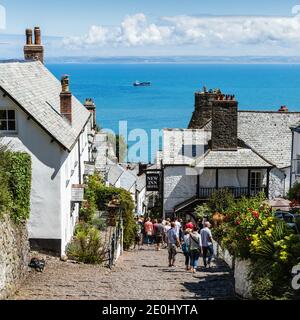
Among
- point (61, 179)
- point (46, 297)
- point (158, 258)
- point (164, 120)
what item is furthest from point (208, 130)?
point (164, 120)

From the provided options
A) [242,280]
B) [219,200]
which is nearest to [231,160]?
[219,200]

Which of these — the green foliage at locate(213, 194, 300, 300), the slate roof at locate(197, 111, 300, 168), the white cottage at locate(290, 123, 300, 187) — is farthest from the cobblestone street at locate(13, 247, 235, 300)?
the slate roof at locate(197, 111, 300, 168)

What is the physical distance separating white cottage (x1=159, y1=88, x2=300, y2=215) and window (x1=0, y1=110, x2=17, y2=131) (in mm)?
15607

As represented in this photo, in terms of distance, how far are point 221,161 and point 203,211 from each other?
3.68 m

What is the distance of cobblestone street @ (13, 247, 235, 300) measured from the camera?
1732 centimetres

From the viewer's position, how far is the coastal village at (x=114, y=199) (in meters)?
18.1

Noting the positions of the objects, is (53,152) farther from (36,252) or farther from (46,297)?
(46,297)

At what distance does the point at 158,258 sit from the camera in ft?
87.4

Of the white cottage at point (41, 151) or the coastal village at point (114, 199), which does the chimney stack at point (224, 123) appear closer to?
→ the coastal village at point (114, 199)

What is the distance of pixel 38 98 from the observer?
2598 cm

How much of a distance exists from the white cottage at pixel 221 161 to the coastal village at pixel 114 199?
2.5 inches

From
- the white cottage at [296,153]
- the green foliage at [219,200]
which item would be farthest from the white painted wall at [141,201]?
the white cottage at [296,153]

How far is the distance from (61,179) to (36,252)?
2871 millimetres
